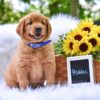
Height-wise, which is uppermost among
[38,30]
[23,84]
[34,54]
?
[38,30]

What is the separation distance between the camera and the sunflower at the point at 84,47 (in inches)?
67.0

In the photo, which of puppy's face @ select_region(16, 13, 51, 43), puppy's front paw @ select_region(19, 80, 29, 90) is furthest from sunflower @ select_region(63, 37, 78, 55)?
puppy's front paw @ select_region(19, 80, 29, 90)

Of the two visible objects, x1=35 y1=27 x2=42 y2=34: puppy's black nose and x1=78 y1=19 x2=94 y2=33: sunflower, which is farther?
x1=78 y1=19 x2=94 y2=33: sunflower

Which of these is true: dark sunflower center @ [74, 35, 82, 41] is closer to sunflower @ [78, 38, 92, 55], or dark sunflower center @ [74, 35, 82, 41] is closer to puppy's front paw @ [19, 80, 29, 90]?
sunflower @ [78, 38, 92, 55]

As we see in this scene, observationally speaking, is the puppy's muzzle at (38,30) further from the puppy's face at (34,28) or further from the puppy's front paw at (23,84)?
the puppy's front paw at (23,84)

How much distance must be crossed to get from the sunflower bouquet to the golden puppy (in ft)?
0.29

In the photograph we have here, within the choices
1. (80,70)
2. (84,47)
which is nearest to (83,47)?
(84,47)

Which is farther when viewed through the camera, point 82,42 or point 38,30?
point 82,42

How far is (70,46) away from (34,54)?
18 centimetres

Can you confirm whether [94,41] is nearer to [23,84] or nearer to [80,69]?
[80,69]

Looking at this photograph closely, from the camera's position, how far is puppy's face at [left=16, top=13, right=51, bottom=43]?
5.29ft

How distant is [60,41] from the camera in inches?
74.7

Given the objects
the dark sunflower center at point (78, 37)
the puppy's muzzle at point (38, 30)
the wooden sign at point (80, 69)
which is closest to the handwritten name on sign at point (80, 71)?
the wooden sign at point (80, 69)

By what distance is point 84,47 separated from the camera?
5.63 feet
